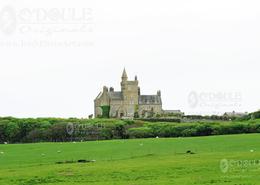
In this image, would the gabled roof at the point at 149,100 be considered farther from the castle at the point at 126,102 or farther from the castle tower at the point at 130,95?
the castle tower at the point at 130,95

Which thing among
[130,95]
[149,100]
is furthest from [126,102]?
[149,100]

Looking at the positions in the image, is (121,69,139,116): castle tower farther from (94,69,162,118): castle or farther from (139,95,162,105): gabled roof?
(139,95,162,105): gabled roof

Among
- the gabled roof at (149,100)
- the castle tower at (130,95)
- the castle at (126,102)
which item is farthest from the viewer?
the gabled roof at (149,100)

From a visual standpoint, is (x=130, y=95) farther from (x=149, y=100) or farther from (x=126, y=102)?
(x=149, y=100)

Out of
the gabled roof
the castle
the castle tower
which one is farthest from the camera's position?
the gabled roof

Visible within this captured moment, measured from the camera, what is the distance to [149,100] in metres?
172

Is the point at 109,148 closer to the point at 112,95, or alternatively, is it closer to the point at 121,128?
the point at 121,128

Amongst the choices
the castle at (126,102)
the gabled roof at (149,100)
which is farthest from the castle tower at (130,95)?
the gabled roof at (149,100)

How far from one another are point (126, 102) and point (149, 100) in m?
7.07

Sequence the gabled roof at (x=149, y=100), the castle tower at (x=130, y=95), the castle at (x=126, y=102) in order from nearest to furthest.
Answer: the castle at (x=126, y=102)
the castle tower at (x=130, y=95)
the gabled roof at (x=149, y=100)

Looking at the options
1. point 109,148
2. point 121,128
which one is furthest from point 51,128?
point 109,148

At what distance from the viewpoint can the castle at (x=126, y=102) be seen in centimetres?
16800

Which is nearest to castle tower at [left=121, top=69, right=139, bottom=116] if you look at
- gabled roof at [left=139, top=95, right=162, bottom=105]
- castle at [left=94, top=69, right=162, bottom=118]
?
castle at [left=94, top=69, right=162, bottom=118]

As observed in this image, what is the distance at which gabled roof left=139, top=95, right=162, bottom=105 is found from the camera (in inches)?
6752
